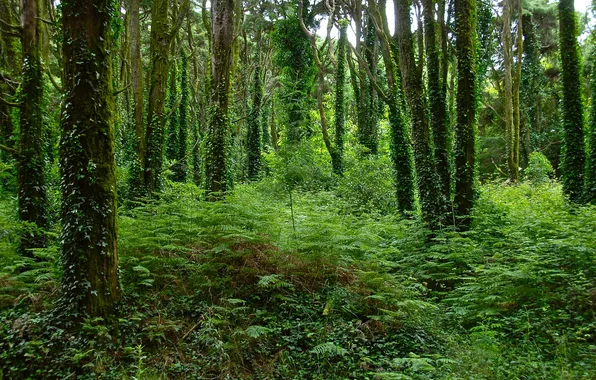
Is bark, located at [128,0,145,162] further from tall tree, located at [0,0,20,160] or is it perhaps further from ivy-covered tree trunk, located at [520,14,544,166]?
ivy-covered tree trunk, located at [520,14,544,166]

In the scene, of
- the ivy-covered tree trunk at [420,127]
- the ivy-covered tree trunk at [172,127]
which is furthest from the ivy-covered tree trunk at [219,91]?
the ivy-covered tree trunk at [172,127]

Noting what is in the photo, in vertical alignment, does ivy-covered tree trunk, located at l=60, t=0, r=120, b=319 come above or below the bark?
below

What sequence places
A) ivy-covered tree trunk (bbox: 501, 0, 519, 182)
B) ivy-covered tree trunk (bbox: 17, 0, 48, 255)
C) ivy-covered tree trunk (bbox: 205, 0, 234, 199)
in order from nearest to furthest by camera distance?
ivy-covered tree trunk (bbox: 17, 0, 48, 255), ivy-covered tree trunk (bbox: 205, 0, 234, 199), ivy-covered tree trunk (bbox: 501, 0, 519, 182)

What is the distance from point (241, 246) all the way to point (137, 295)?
1915 millimetres

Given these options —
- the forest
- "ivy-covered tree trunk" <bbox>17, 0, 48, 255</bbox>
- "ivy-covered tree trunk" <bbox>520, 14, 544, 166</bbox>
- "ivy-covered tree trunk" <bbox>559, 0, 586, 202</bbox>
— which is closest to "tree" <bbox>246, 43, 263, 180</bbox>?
the forest

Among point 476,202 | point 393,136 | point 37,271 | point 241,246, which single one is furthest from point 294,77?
point 37,271

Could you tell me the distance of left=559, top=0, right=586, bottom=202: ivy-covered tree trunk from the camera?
12.7 meters

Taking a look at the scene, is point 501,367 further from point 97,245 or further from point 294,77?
point 294,77

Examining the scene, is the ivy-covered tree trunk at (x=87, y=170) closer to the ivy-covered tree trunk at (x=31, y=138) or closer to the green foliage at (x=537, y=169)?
the ivy-covered tree trunk at (x=31, y=138)

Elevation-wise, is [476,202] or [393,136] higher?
[393,136]

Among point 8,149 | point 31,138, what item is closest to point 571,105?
point 31,138

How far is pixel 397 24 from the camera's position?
11.2m

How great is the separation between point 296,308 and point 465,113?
7.04 m

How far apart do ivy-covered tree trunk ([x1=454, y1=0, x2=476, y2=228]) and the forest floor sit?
1.81 metres
